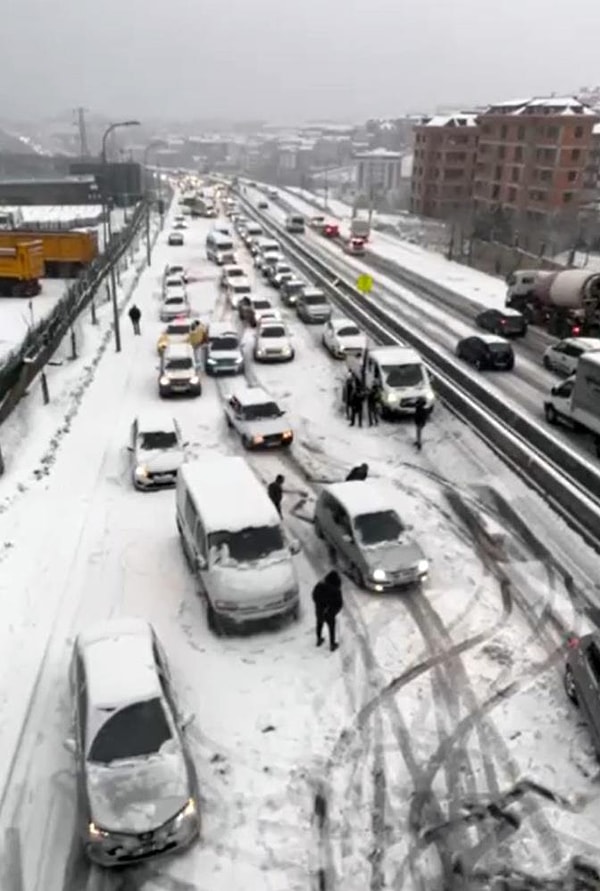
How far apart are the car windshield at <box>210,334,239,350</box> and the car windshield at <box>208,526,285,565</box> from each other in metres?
17.6

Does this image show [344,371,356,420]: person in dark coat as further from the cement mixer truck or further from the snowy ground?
the cement mixer truck

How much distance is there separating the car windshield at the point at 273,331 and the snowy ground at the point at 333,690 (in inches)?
467

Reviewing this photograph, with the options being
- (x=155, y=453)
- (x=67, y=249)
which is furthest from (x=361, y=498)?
(x=67, y=249)

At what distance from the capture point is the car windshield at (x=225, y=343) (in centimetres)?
3094

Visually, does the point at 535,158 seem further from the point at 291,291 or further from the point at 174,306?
the point at 174,306

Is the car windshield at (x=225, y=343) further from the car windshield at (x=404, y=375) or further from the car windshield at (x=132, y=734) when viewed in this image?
the car windshield at (x=132, y=734)

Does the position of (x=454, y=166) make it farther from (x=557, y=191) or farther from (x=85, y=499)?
(x=85, y=499)

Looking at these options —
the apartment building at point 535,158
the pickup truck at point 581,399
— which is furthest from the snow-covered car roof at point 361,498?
the apartment building at point 535,158

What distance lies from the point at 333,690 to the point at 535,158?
76.4 meters

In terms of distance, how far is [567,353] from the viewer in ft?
93.6

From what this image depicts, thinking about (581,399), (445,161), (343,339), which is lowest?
(343,339)

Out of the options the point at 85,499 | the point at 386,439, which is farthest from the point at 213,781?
the point at 386,439

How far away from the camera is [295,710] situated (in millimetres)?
11984

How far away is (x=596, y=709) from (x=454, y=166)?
303 feet
